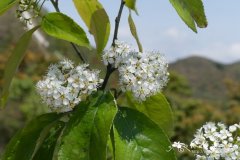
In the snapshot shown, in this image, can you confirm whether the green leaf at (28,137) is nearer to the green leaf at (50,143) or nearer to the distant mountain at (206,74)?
the green leaf at (50,143)

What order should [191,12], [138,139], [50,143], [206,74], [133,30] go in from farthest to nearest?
[206,74], [133,30], [50,143], [138,139], [191,12]

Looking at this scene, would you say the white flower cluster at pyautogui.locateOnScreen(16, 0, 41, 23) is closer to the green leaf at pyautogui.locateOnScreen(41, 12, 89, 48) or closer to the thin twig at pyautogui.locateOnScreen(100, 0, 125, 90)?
the green leaf at pyautogui.locateOnScreen(41, 12, 89, 48)

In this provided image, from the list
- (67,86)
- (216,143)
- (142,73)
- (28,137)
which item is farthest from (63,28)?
(216,143)

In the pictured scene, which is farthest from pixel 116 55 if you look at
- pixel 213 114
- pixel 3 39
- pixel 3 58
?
pixel 3 39

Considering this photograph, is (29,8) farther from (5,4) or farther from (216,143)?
(216,143)

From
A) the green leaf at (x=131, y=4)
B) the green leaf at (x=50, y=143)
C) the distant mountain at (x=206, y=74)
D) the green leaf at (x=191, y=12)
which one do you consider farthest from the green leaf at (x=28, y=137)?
the distant mountain at (x=206, y=74)

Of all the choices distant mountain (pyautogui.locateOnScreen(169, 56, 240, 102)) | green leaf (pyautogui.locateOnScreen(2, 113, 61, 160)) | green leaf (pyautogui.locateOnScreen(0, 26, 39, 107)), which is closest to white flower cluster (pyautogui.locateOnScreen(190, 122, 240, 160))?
green leaf (pyautogui.locateOnScreen(2, 113, 61, 160))
